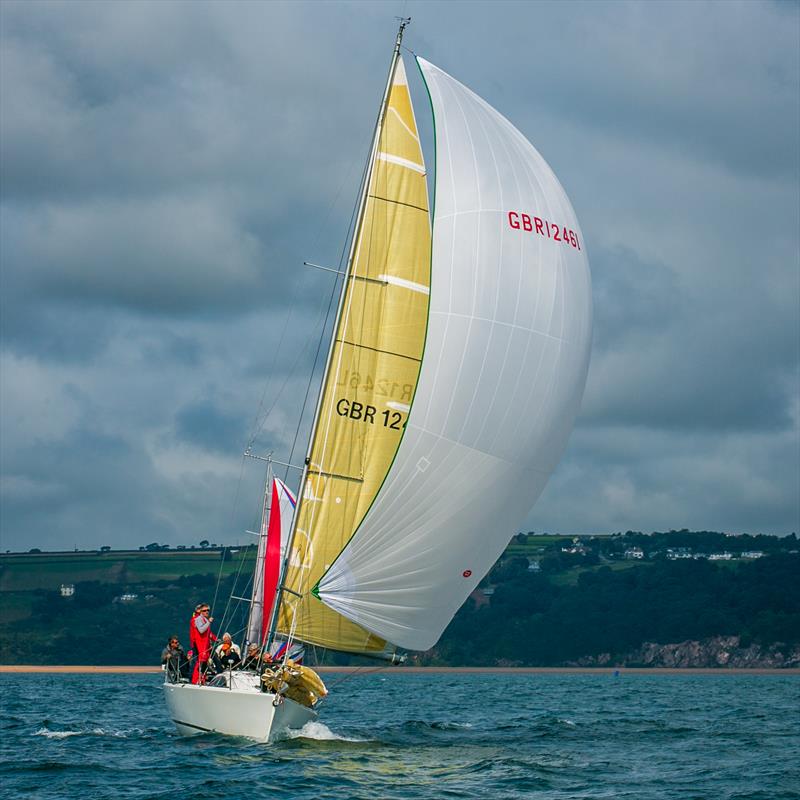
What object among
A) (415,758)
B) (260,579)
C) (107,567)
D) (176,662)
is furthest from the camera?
(107,567)

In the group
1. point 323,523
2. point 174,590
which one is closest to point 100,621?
point 174,590

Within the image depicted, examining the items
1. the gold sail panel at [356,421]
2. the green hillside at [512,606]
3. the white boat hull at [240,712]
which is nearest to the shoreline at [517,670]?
the green hillside at [512,606]

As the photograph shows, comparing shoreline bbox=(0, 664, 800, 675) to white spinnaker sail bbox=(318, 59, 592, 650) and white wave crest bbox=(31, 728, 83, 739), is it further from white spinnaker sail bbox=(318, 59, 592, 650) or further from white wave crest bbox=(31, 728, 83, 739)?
white spinnaker sail bbox=(318, 59, 592, 650)

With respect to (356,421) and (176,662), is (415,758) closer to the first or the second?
(176,662)

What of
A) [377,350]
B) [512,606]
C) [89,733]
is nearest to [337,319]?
[377,350]

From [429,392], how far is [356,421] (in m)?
1.59

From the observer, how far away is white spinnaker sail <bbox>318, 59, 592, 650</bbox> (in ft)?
78.9

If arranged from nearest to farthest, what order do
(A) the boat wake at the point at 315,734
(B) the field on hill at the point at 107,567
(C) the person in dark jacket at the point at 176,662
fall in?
(A) the boat wake at the point at 315,734, (C) the person in dark jacket at the point at 176,662, (B) the field on hill at the point at 107,567

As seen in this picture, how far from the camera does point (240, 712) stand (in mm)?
23219

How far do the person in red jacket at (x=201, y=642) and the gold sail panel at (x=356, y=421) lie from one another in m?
1.31

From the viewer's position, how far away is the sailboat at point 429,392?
78.9 feet

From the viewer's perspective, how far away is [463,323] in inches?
951

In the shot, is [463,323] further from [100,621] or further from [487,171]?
[100,621]

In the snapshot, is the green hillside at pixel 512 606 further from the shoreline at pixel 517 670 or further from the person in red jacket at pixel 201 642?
the person in red jacket at pixel 201 642
